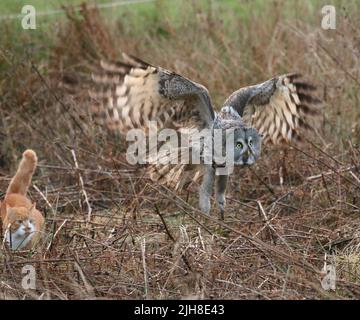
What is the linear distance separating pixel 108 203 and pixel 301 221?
1.71 m

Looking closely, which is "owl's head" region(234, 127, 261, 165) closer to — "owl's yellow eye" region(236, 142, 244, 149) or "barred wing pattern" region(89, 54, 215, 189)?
"owl's yellow eye" region(236, 142, 244, 149)

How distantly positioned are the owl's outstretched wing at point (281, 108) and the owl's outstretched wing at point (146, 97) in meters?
0.40

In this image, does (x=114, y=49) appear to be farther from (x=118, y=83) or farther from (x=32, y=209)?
(x=32, y=209)

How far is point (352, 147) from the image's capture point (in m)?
8.12

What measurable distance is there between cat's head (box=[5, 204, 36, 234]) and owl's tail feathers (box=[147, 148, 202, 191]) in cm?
121

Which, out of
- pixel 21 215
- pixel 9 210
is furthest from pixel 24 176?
pixel 21 215

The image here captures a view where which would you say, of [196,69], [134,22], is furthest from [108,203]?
[134,22]

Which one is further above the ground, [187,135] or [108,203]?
[187,135]

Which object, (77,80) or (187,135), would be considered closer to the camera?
(187,135)

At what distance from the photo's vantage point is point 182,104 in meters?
8.23

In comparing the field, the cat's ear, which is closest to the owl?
the field

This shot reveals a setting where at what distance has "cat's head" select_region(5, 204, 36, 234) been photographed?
7.50 metres

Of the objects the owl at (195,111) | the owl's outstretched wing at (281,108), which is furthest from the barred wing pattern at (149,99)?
the owl's outstretched wing at (281,108)
